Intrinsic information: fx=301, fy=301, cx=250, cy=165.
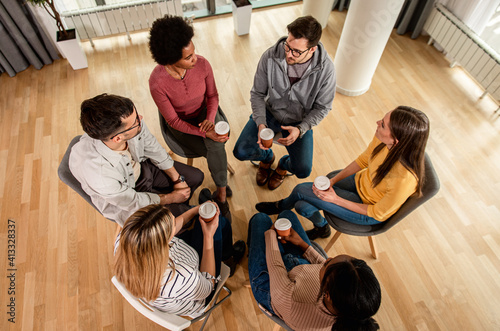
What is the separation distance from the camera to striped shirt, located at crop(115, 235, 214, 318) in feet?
3.99

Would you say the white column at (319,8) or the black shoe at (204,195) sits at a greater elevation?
the white column at (319,8)

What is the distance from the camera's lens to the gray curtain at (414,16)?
3.29 meters

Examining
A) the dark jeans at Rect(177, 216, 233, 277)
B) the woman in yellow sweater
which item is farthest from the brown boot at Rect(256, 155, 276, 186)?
the dark jeans at Rect(177, 216, 233, 277)

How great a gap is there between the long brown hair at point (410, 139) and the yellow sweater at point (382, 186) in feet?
0.09

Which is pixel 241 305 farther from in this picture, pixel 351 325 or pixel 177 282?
pixel 351 325

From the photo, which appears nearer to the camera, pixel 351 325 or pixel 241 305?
pixel 351 325

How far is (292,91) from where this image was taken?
198cm

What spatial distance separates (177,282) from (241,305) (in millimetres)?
884

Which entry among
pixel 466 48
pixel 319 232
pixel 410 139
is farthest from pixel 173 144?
pixel 466 48

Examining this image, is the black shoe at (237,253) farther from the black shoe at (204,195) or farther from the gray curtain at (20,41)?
the gray curtain at (20,41)

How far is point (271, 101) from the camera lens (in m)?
2.11

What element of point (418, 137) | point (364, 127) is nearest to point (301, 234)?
point (418, 137)

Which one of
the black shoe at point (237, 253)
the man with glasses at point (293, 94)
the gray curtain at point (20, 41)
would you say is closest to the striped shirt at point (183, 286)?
the black shoe at point (237, 253)

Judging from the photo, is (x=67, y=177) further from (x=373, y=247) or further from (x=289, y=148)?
(x=373, y=247)
